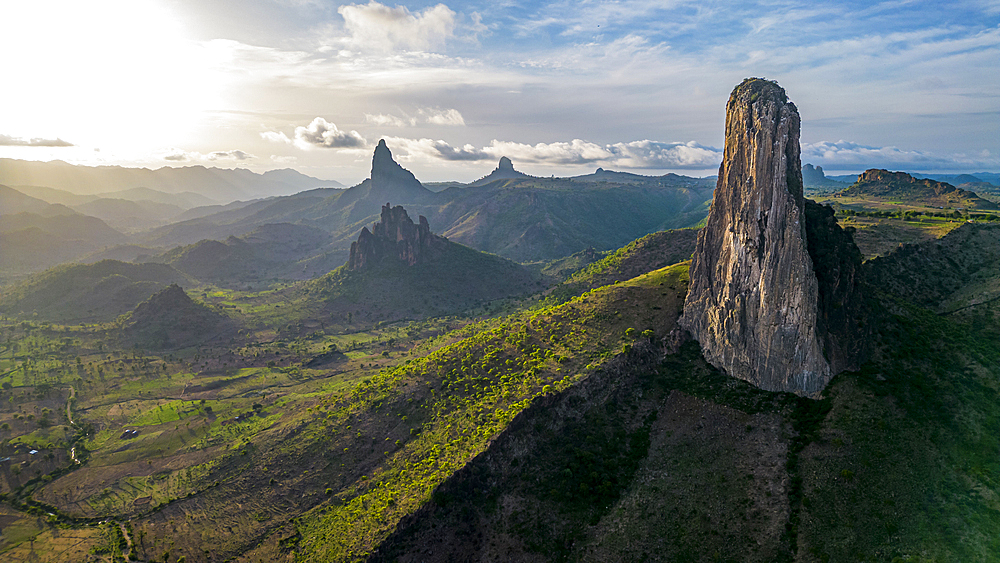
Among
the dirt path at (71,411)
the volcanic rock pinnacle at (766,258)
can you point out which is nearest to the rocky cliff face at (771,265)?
the volcanic rock pinnacle at (766,258)

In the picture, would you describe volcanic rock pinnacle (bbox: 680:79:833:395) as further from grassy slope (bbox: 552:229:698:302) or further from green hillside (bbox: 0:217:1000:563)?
grassy slope (bbox: 552:229:698:302)

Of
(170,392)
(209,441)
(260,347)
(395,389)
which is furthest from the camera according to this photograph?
(260,347)

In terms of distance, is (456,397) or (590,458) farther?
(456,397)

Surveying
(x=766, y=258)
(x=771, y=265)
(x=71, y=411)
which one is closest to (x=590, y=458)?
(x=771, y=265)

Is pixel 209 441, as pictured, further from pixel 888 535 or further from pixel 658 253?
pixel 658 253

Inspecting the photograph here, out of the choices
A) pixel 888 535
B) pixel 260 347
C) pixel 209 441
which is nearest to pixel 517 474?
pixel 888 535

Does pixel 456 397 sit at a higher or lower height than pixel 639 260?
lower

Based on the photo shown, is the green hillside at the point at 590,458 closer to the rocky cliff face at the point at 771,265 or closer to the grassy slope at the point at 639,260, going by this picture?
the rocky cliff face at the point at 771,265

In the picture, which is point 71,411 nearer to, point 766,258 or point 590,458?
point 590,458

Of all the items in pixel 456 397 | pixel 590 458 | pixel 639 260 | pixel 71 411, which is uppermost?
pixel 639 260
